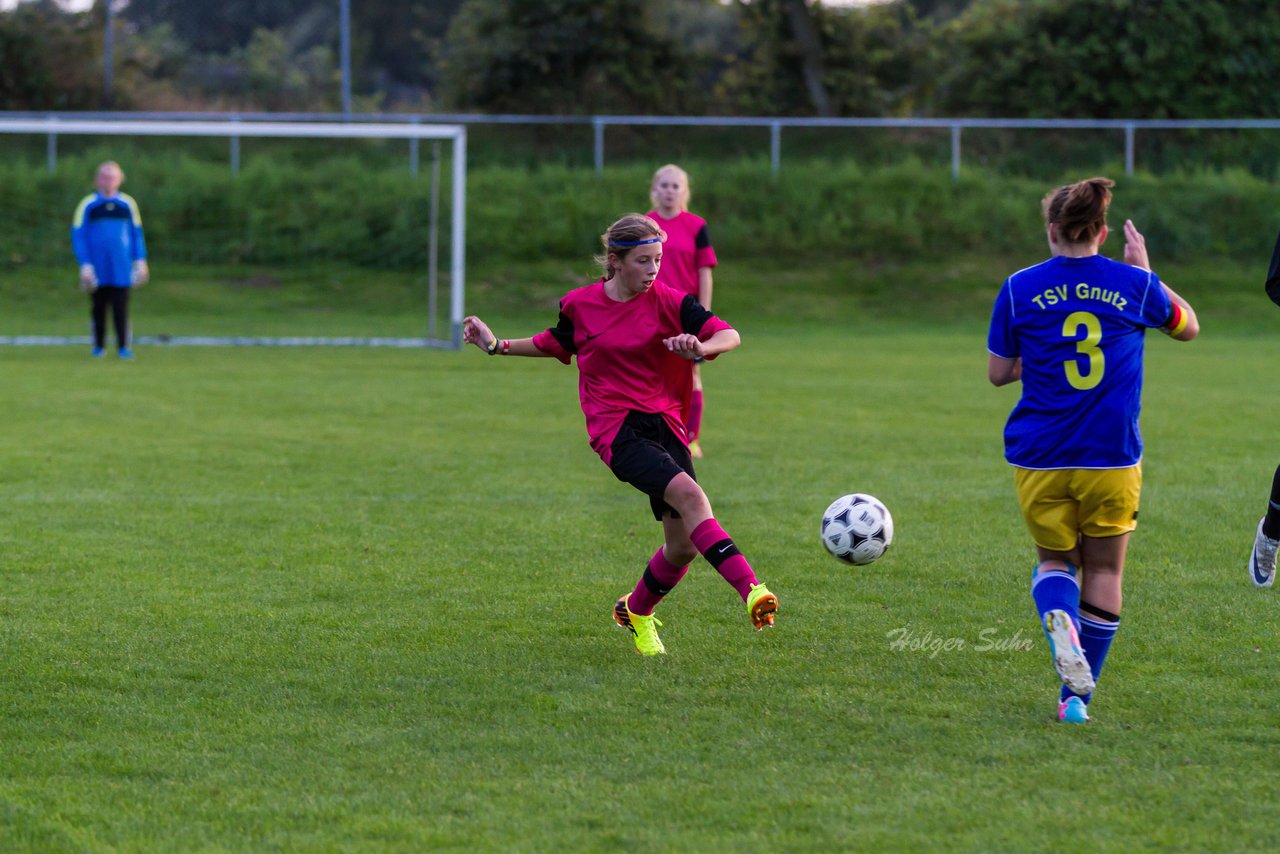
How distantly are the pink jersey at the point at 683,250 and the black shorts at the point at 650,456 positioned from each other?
436cm

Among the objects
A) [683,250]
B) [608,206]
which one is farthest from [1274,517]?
[608,206]

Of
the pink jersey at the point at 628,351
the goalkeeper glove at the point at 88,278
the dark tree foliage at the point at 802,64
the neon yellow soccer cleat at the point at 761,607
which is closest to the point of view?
the neon yellow soccer cleat at the point at 761,607

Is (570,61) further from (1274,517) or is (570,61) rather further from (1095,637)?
(1095,637)

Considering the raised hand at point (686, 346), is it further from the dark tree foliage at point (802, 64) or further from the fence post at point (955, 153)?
the dark tree foliage at point (802, 64)

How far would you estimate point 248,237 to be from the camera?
69.8ft

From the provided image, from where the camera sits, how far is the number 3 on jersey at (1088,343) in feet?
14.3

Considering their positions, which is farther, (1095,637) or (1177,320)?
(1095,637)

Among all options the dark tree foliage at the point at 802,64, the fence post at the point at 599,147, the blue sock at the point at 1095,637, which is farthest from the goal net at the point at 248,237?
the blue sock at the point at 1095,637

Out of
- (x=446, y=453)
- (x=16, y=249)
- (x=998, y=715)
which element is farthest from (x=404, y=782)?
(x=16, y=249)

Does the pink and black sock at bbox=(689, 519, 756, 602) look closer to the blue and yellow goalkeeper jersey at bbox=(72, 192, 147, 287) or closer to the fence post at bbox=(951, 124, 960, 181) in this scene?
the blue and yellow goalkeeper jersey at bbox=(72, 192, 147, 287)

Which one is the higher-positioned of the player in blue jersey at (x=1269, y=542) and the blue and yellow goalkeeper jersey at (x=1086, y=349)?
the blue and yellow goalkeeper jersey at (x=1086, y=349)

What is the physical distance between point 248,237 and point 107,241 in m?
5.05

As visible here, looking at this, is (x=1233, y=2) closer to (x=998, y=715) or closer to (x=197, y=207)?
(x=197, y=207)

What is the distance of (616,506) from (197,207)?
1557 centimetres
